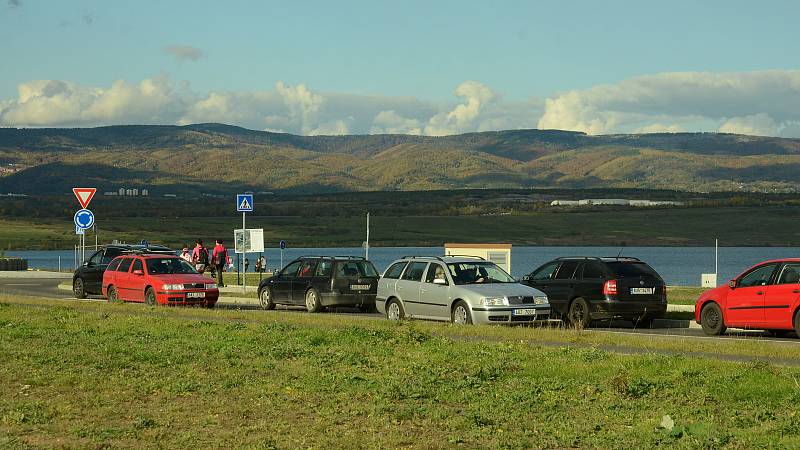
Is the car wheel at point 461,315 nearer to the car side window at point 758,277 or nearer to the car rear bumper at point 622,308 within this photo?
the car rear bumper at point 622,308

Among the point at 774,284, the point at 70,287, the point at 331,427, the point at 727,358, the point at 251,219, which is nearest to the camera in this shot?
the point at 331,427

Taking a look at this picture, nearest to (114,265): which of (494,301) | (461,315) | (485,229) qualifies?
(461,315)

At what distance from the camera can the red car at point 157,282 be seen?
104 feet

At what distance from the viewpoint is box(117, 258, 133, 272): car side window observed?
111ft

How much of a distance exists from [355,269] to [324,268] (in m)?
0.84

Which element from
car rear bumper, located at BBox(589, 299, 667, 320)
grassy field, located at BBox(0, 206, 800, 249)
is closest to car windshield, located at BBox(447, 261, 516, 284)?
car rear bumper, located at BBox(589, 299, 667, 320)

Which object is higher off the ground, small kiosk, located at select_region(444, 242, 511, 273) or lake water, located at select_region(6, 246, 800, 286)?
small kiosk, located at select_region(444, 242, 511, 273)

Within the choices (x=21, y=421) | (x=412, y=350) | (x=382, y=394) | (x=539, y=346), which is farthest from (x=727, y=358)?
(x=21, y=421)

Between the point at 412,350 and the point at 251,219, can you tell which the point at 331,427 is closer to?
the point at 412,350

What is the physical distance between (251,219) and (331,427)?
179 meters

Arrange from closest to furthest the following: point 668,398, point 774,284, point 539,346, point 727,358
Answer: point 668,398 < point 727,358 < point 539,346 < point 774,284

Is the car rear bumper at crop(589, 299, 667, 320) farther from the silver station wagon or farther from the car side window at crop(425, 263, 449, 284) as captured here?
the car side window at crop(425, 263, 449, 284)

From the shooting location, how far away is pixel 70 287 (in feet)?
149

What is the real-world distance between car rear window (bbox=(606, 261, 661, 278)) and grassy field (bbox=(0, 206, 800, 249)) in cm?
12211
